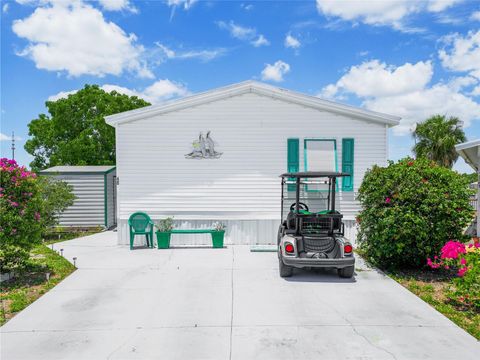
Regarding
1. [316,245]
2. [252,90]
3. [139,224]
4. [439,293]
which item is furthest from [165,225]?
[439,293]

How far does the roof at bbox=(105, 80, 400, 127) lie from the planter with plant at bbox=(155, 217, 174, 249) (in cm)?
318

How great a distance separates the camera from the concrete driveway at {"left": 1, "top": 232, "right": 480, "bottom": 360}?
4.64 metres

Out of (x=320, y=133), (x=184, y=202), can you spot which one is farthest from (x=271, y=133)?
(x=184, y=202)

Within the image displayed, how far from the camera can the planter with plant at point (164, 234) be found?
10984 mm

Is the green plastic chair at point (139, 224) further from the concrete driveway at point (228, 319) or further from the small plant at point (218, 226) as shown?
the concrete driveway at point (228, 319)

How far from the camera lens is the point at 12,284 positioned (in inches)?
291

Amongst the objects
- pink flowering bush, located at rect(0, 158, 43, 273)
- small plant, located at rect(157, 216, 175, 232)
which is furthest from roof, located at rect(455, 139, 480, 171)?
pink flowering bush, located at rect(0, 158, 43, 273)

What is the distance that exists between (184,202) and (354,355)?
307 inches

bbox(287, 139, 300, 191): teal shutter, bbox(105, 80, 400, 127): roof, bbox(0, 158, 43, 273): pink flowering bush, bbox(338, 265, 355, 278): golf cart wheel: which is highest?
bbox(105, 80, 400, 127): roof

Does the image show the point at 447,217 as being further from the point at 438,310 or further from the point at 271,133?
the point at 271,133

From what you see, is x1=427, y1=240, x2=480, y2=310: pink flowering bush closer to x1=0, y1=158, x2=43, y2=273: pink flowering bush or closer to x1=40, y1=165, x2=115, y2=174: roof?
x1=0, y1=158, x2=43, y2=273: pink flowering bush

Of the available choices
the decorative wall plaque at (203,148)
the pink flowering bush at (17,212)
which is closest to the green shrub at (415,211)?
the decorative wall plaque at (203,148)

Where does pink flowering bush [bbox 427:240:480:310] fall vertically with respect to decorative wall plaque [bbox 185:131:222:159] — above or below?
below

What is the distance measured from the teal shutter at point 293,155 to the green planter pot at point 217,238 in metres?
2.70
